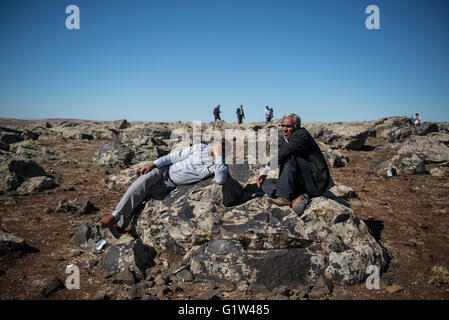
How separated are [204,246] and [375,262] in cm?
258

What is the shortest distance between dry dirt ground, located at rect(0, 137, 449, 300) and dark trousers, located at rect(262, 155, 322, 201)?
1.57 metres

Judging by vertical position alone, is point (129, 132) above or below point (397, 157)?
above

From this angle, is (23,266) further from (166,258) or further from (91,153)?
(91,153)

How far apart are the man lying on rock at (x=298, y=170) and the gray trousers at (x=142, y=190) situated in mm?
1887

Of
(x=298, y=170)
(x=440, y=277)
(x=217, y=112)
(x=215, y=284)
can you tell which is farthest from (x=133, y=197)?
(x=217, y=112)

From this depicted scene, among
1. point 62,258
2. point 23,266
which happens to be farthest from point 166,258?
point 23,266

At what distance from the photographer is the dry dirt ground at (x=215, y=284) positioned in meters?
3.48

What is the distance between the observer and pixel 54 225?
209 inches

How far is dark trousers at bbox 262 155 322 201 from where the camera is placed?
434 cm

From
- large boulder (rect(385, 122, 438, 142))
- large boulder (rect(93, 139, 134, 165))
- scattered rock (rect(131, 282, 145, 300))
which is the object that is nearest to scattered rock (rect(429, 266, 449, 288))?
scattered rock (rect(131, 282, 145, 300))

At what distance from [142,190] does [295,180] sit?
109 inches

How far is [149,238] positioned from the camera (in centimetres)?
443

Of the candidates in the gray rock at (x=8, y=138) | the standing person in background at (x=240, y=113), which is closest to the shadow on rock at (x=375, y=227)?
the gray rock at (x=8, y=138)

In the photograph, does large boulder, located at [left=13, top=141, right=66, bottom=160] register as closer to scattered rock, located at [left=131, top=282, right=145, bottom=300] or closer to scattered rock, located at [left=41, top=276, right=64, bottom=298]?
scattered rock, located at [left=41, top=276, right=64, bottom=298]
